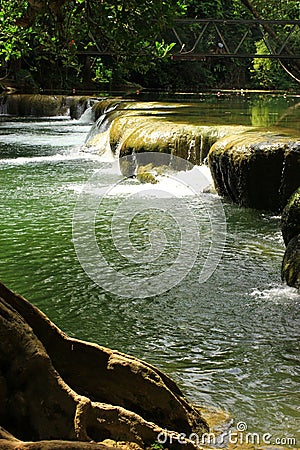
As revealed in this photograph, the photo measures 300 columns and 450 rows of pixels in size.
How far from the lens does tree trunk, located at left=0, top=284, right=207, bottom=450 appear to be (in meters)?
2.64

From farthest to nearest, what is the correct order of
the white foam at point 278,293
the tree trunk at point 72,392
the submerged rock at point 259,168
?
the submerged rock at point 259,168, the white foam at point 278,293, the tree trunk at point 72,392

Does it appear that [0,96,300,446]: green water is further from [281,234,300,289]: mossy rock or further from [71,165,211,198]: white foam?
[71,165,211,198]: white foam

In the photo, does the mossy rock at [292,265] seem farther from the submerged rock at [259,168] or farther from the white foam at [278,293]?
the submerged rock at [259,168]

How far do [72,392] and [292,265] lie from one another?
395 centimetres

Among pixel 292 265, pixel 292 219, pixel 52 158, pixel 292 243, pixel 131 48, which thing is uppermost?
pixel 131 48

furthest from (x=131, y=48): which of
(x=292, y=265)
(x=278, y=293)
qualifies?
(x=292, y=265)

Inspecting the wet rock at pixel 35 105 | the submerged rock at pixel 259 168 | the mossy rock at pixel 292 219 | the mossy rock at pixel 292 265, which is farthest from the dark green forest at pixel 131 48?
the mossy rock at pixel 292 265

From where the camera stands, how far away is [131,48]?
463cm

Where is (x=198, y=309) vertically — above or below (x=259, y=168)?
below

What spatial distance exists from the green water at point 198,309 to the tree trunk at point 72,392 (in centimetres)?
83

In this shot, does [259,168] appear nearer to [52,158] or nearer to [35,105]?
[52,158]

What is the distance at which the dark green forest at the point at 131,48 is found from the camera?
446 cm

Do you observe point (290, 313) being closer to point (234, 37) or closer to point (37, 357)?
point (37, 357)

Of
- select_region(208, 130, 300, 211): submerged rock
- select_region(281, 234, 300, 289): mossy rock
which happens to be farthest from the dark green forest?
select_region(281, 234, 300, 289): mossy rock
